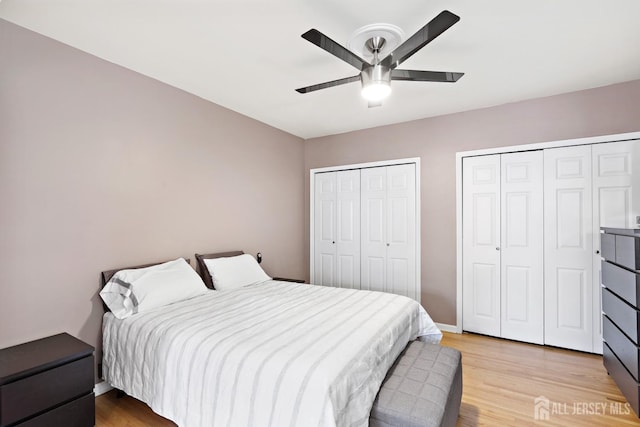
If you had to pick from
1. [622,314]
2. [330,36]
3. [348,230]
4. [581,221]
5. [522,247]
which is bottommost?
[622,314]

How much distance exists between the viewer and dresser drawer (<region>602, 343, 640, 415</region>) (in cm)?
203

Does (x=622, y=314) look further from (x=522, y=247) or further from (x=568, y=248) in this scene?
(x=522, y=247)

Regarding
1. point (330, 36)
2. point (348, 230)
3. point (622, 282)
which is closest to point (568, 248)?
point (622, 282)

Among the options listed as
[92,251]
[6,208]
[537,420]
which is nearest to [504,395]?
[537,420]

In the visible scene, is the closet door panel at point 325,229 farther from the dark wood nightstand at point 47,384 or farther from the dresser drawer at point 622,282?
the dark wood nightstand at point 47,384

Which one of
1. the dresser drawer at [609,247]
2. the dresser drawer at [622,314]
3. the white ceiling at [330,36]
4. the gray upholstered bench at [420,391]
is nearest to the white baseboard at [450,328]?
the dresser drawer at [622,314]

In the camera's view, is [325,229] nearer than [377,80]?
No

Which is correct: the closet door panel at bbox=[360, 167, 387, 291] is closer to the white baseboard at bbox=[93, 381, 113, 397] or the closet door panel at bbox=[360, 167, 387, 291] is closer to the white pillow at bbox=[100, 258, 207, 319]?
the white pillow at bbox=[100, 258, 207, 319]

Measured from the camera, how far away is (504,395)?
7.68ft

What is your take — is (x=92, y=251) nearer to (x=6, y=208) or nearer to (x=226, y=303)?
(x=6, y=208)

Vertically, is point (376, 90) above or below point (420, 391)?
above

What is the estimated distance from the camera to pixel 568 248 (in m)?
3.12

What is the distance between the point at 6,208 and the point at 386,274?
3.64 m

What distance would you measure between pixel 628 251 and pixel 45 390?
3679mm
